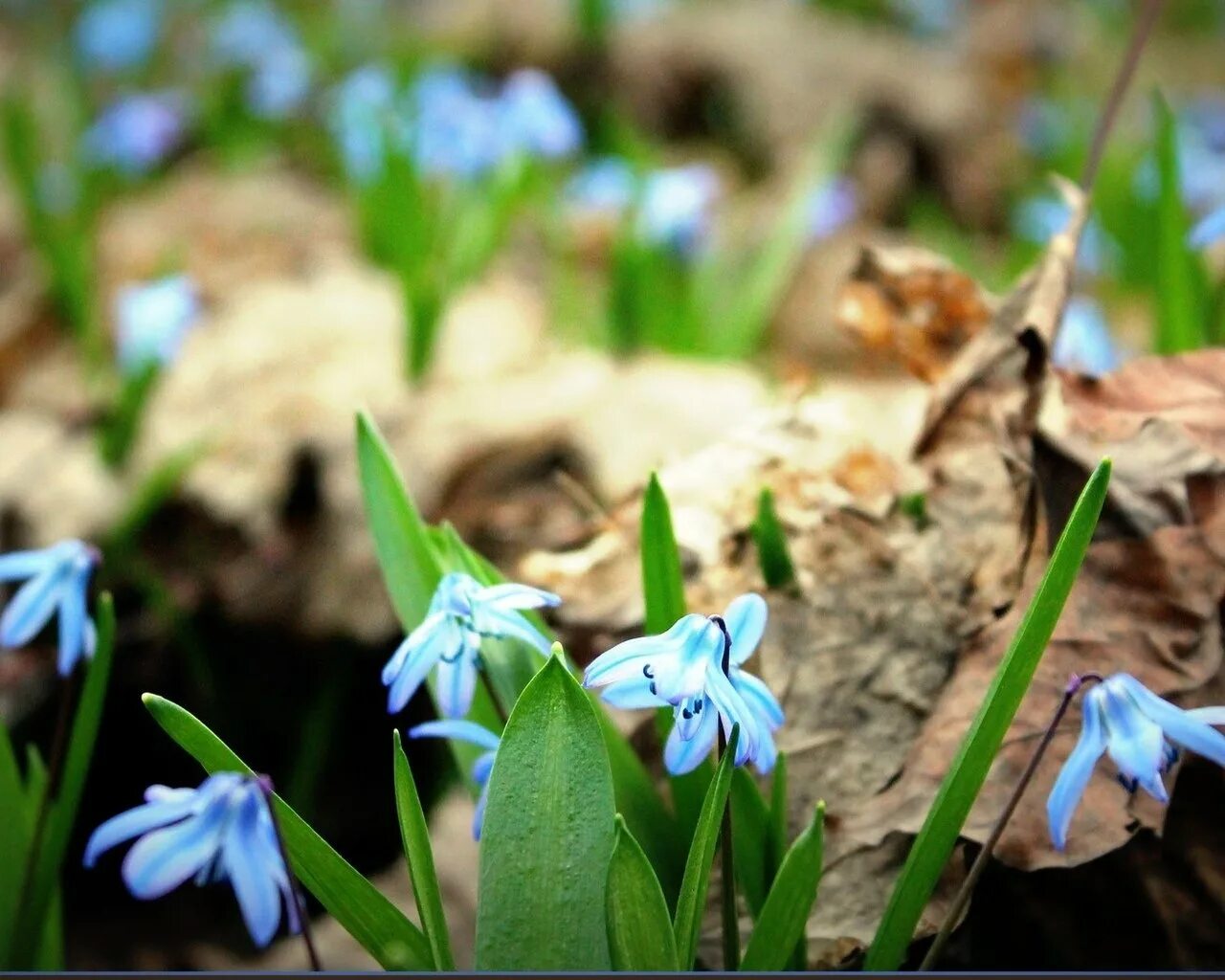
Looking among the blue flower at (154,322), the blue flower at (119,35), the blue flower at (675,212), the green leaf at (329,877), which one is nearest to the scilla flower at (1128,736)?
the green leaf at (329,877)

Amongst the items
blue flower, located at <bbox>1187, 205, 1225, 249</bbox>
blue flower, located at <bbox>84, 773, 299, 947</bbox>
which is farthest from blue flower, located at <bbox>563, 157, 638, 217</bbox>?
blue flower, located at <bbox>84, 773, 299, 947</bbox>

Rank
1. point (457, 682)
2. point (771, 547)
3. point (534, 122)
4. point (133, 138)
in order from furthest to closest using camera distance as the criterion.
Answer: point (133, 138) < point (534, 122) < point (771, 547) < point (457, 682)

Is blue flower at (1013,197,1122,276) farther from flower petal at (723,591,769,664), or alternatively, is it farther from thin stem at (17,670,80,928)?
thin stem at (17,670,80,928)

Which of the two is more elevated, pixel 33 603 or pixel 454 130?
pixel 33 603

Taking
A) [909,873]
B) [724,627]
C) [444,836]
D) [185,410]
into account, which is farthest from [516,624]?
[185,410]

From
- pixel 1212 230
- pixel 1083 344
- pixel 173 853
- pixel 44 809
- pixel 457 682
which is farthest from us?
pixel 1083 344

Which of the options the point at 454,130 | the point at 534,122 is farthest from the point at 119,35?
the point at 534,122

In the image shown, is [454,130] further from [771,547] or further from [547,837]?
[547,837]
